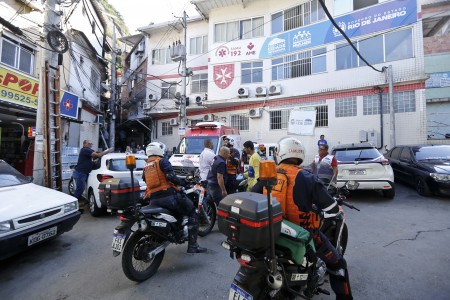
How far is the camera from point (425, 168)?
7.17 metres

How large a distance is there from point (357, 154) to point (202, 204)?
490 centimetres

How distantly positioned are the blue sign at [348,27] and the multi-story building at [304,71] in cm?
4

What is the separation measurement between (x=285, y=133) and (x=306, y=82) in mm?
A: 3036

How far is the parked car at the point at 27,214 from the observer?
11.1ft

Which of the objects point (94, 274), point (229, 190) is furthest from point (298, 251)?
point (229, 190)

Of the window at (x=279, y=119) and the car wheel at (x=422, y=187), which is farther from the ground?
the window at (x=279, y=119)

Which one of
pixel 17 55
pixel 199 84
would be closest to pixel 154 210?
pixel 17 55

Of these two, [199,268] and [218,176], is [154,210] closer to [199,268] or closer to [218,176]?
[199,268]

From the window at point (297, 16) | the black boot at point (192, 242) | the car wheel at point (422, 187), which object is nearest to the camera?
the black boot at point (192, 242)

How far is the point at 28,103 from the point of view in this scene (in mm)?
10352

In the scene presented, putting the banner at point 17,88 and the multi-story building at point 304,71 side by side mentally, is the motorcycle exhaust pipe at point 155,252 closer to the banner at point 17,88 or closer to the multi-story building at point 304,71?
the banner at point 17,88

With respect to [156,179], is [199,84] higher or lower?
higher

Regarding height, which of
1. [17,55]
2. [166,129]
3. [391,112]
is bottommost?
[391,112]

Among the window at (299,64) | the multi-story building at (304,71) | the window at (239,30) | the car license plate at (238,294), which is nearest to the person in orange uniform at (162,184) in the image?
the car license plate at (238,294)
